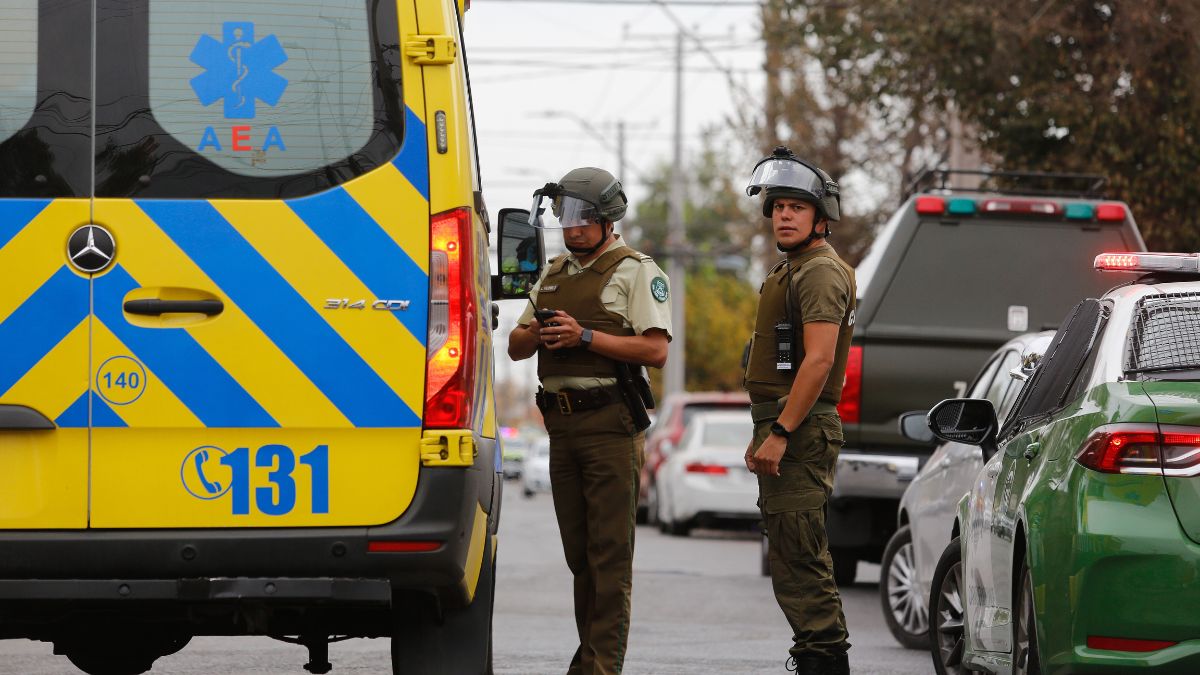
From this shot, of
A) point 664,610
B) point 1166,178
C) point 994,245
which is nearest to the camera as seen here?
point 994,245

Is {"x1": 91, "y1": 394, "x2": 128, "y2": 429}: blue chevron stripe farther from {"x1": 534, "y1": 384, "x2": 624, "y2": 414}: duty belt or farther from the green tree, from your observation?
the green tree

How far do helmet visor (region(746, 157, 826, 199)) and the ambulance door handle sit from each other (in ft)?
7.38

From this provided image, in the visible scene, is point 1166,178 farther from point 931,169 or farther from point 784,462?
point 784,462

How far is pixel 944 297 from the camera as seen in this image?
1088cm

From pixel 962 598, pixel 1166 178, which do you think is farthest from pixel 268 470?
pixel 1166 178

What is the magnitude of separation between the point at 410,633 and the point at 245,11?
1827 millimetres

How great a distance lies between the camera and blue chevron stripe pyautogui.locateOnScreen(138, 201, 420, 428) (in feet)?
17.2

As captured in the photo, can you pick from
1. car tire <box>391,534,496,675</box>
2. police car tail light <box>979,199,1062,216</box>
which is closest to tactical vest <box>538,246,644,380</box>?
car tire <box>391,534,496,675</box>

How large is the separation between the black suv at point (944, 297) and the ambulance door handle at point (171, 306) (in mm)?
5877

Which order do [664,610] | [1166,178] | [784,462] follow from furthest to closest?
1. [1166,178]
2. [664,610]
3. [784,462]

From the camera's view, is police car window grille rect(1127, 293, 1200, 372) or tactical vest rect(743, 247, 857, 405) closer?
police car window grille rect(1127, 293, 1200, 372)

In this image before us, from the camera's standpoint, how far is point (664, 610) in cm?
1175

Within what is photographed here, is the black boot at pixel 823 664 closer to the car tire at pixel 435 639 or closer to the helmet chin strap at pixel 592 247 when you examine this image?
the car tire at pixel 435 639

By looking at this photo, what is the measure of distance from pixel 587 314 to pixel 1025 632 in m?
2.08
